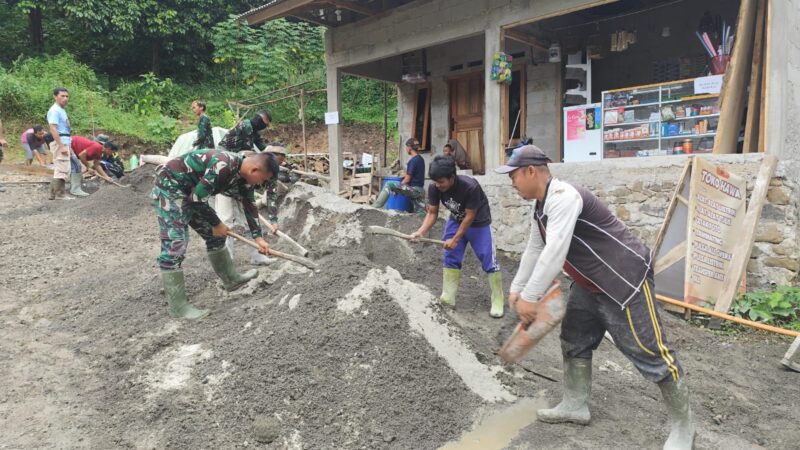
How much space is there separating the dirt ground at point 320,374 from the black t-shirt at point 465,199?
0.84 metres

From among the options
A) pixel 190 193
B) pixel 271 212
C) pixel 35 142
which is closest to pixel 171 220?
pixel 190 193

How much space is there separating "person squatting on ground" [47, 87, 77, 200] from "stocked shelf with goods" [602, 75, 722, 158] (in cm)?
811

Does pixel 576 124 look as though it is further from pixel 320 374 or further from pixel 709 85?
pixel 320 374

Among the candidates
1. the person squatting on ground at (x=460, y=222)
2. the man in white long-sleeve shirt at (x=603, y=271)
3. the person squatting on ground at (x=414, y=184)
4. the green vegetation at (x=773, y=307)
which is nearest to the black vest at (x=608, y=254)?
the man in white long-sleeve shirt at (x=603, y=271)

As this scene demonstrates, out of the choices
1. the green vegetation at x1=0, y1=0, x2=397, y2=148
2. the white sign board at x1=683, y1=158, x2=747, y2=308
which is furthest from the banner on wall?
the green vegetation at x1=0, y1=0, x2=397, y2=148

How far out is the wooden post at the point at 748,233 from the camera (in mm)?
4661

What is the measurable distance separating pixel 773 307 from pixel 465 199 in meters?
2.99

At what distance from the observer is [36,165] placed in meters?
11.4

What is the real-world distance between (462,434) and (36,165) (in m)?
12.4

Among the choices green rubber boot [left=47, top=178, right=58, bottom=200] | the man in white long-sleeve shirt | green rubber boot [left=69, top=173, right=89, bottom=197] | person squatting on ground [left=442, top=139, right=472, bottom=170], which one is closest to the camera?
the man in white long-sleeve shirt

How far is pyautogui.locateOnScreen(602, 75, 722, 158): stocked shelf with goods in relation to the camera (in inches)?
213

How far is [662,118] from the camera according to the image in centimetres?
575

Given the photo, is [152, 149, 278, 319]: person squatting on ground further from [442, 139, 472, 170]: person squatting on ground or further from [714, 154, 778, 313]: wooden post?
[442, 139, 472, 170]: person squatting on ground

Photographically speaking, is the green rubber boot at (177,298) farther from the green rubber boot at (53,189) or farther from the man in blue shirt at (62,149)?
the green rubber boot at (53,189)
